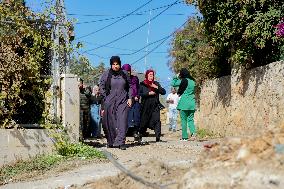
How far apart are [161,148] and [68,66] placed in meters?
2.19

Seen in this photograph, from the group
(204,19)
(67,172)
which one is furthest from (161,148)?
(204,19)

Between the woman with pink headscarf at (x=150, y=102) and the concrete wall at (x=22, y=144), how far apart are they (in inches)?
137

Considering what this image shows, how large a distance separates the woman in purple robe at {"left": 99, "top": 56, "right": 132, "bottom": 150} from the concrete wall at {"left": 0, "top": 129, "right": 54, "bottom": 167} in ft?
4.86

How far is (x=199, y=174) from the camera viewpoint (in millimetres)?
4074

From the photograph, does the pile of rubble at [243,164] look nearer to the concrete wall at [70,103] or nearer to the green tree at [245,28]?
the concrete wall at [70,103]

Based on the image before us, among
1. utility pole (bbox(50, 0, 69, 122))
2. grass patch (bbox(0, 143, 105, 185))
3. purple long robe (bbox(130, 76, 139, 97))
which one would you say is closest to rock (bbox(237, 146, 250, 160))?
grass patch (bbox(0, 143, 105, 185))

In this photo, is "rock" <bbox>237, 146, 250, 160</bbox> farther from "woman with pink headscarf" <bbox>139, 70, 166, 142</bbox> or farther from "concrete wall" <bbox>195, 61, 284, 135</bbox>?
"woman with pink headscarf" <bbox>139, 70, 166, 142</bbox>

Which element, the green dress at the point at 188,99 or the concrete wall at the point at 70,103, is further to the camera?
the green dress at the point at 188,99

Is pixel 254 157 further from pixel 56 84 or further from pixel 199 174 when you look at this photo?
pixel 56 84

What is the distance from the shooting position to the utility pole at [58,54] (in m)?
9.43

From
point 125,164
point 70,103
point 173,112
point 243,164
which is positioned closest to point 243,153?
point 243,164

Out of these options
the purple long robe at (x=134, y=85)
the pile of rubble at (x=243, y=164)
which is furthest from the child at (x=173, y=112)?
the pile of rubble at (x=243, y=164)

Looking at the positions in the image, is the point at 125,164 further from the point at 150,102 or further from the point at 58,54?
the point at 150,102

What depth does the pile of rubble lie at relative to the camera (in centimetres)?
365
